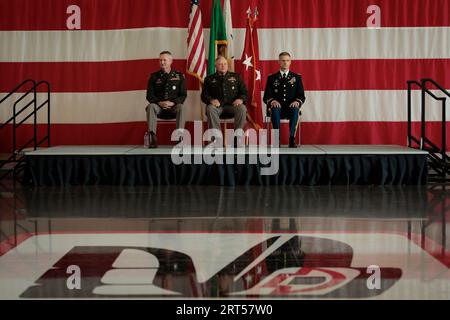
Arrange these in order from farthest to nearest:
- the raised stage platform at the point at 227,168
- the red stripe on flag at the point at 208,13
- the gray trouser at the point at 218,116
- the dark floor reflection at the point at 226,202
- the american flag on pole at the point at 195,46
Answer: the red stripe on flag at the point at 208,13 < the american flag on pole at the point at 195,46 < the gray trouser at the point at 218,116 < the raised stage platform at the point at 227,168 < the dark floor reflection at the point at 226,202

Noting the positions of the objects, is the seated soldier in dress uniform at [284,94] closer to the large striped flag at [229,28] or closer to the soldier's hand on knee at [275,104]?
the soldier's hand on knee at [275,104]

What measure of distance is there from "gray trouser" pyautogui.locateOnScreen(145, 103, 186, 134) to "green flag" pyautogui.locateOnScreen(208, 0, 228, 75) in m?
0.89

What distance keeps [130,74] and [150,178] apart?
1953 mm

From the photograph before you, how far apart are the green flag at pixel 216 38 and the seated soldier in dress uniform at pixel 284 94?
0.75 m

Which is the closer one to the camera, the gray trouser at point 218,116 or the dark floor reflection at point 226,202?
the dark floor reflection at point 226,202

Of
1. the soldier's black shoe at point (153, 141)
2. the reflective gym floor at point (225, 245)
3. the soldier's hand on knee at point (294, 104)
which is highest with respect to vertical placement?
the soldier's hand on knee at point (294, 104)

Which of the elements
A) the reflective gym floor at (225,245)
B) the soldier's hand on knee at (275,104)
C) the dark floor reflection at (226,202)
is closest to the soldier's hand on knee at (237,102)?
the soldier's hand on knee at (275,104)

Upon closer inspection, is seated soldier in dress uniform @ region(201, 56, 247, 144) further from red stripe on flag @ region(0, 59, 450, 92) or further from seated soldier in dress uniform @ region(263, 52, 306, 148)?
red stripe on flag @ region(0, 59, 450, 92)

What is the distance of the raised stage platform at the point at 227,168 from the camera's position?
6.17 meters

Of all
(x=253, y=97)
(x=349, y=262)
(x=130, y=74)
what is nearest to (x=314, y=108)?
(x=253, y=97)

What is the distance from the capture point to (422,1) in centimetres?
768
